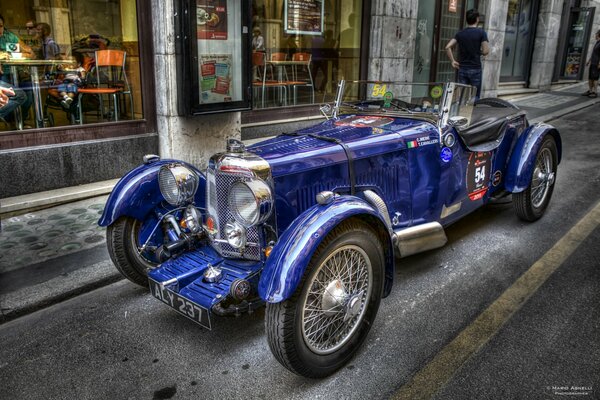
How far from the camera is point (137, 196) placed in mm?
3498

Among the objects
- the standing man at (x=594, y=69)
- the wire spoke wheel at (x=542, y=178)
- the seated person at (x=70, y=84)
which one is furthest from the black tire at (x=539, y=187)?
the standing man at (x=594, y=69)

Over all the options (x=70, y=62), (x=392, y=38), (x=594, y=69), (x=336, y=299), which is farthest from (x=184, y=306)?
(x=594, y=69)

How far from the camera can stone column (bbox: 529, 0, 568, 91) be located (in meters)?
15.7

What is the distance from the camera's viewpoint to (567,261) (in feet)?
13.5

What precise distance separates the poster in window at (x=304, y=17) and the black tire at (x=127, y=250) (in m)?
6.08

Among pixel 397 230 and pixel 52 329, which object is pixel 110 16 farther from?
pixel 397 230

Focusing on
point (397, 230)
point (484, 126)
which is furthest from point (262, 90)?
point (397, 230)

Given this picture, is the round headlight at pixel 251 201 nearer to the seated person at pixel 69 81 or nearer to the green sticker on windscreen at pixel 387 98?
the green sticker on windscreen at pixel 387 98

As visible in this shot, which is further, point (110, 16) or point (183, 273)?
point (110, 16)

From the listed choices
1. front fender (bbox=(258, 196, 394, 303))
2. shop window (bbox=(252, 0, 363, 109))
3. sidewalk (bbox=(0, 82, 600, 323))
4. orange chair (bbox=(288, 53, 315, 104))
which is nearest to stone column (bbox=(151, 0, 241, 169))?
sidewalk (bbox=(0, 82, 600, 323))

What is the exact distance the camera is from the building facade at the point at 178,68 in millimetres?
5797

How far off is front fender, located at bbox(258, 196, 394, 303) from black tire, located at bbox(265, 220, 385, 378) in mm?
96

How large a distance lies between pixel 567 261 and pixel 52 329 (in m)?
3.97

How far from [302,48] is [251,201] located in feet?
22.3
